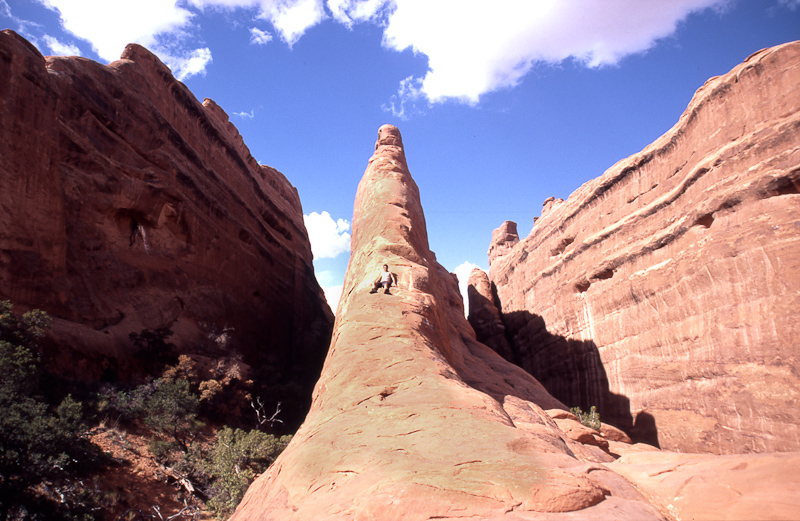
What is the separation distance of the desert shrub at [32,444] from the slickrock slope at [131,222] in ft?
6.61

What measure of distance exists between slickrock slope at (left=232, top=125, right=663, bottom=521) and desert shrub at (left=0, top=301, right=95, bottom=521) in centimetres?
463

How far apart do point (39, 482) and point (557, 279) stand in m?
21.0

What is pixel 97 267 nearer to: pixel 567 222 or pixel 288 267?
pixel 288 267

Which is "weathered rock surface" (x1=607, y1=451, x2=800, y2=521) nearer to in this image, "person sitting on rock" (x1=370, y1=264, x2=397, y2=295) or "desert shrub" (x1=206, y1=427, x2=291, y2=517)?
"person sitting on rock" (x1=370, y1=264, x2=397, y2=295)

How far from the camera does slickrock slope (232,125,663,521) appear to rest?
167 inches

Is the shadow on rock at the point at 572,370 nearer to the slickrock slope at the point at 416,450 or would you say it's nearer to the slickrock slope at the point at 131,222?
the slickrock slope at the point at 416,450

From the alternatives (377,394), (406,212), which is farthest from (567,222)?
(377,394)

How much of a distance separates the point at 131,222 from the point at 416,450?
1619 cm

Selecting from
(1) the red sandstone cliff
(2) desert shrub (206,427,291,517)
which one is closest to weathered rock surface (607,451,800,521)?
(1) the red sandstone cliff

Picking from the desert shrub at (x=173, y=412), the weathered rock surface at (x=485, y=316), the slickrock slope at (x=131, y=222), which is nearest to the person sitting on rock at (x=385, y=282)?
the desert shrub at (x=173, y=412)

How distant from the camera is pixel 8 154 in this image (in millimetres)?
12906

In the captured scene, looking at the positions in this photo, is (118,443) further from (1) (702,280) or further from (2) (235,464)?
(1) (702,280)

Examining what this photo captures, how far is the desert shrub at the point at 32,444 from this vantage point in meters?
8.52

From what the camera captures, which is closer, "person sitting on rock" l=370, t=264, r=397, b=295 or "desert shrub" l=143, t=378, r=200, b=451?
"person sitting on rock" l=370, t=264, r=397, b=295
